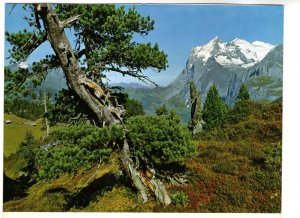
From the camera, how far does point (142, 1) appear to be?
8070 millimetres

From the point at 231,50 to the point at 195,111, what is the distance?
1.38 meters

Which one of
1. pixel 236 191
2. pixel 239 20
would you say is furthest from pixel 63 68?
pixel 236 191

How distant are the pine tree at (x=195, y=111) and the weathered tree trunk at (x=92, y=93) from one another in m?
1.33

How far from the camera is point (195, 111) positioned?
29.5ft

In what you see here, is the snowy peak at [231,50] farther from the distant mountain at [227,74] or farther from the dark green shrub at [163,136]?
the dark green shrub at [163,136]

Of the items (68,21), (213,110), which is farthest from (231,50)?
(68,21)

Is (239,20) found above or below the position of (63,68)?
above

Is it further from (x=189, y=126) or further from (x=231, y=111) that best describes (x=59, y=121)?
(x=231, y=111)

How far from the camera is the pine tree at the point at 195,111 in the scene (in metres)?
8.81

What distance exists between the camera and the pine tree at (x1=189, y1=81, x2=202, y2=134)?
8.81 meters

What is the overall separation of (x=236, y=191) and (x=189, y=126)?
5.03 ft

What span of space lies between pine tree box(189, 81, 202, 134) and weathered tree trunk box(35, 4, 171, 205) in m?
1.33
